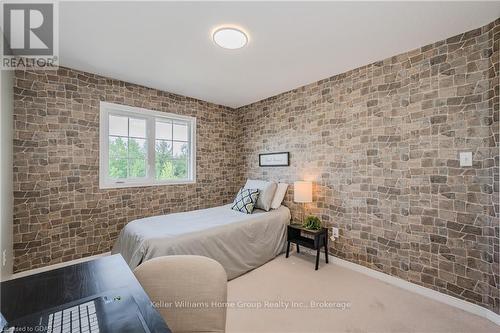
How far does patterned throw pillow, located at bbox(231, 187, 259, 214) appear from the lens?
3.23m

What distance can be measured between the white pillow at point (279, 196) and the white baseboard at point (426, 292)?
3.62 feet

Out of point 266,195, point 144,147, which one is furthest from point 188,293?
point 144,147

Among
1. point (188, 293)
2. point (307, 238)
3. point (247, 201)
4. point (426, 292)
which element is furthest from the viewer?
point (247, 201)

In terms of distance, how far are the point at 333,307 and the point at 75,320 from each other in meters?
2.06

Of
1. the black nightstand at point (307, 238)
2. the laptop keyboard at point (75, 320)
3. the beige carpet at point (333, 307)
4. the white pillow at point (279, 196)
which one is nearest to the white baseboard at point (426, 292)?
the beige carpet at point (333, 307)

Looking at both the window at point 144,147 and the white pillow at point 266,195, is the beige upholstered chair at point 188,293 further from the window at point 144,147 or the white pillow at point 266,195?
the window at point 144,147

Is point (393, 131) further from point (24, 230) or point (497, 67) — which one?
point (24, 230)

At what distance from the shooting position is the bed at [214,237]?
220 centimetres

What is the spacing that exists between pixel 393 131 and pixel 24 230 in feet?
14.2

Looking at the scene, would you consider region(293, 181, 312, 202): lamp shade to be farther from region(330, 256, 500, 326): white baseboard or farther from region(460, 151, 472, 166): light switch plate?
region(460, 151, 472, 166): light switch plate

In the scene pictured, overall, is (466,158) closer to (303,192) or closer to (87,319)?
(303,192)

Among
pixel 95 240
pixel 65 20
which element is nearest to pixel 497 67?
pixel 65 20

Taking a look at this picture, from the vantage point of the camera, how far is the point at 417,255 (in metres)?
2.30

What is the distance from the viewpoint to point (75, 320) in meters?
0.72
